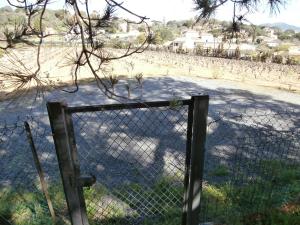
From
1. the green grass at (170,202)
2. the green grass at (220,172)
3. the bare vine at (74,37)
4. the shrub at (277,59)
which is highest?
the bare vine at (74,37)

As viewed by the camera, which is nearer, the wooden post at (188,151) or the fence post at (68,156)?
the fence post at (68,156)

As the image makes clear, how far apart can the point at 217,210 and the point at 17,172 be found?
144 inches

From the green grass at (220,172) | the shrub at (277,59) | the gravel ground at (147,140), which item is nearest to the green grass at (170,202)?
the green grass at (220,172)

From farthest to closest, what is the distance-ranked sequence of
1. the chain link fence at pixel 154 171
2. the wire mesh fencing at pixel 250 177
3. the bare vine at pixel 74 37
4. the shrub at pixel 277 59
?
the shrub at pixel 277 59, the chain link fence at pixel 154 171, the wire mesh fencing at pixel 250 177, the bare vine at pixel 74 37

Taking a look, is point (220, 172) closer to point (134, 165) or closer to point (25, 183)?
point (134, 165)

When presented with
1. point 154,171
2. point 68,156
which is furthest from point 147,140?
point 68,156

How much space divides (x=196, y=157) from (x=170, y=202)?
202 centimetres

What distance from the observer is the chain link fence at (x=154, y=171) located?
4.01 meters

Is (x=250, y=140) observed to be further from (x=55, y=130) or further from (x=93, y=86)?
(x=93, y=86)

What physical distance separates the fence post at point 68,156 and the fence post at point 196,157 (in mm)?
845

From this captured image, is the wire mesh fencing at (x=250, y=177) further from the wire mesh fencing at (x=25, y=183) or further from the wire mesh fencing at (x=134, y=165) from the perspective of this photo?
the wire mesh fencing at (x=25, y=183)

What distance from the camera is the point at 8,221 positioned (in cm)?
389

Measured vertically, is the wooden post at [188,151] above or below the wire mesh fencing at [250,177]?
above

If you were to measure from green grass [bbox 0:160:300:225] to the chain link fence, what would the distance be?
0.01 metres
